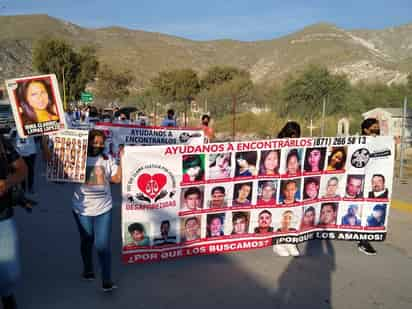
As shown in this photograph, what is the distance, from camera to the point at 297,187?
5141 millimetres

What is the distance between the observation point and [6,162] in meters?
3.16

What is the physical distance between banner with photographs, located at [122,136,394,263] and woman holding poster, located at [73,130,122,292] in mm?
395

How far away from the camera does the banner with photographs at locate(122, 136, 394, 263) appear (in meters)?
4.54

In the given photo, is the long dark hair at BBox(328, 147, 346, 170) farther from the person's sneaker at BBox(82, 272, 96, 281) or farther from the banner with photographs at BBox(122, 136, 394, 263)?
the person's sneaker at BBox(82, 272, 96, 281)

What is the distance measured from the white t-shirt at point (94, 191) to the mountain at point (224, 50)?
64.4 m

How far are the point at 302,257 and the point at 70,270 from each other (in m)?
2.84

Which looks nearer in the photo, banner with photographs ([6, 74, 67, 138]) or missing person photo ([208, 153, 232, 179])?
banner with photographs ([6, 74, 67, 138])

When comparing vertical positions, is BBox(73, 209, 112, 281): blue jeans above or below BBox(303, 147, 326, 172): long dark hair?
below

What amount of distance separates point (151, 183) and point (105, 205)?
2.20 ft

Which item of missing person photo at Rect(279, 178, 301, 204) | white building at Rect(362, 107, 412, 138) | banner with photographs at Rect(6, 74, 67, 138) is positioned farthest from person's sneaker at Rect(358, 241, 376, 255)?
white building at Rect(362, 107, 412, 138)

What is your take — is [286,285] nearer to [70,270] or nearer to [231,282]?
[231,282]

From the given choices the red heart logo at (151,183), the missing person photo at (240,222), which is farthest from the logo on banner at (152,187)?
the missing person photo at (240,222)

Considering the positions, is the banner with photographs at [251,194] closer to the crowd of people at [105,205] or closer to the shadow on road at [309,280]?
the crowd of people at [105,205]

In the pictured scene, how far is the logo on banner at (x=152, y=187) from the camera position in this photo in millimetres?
4473
